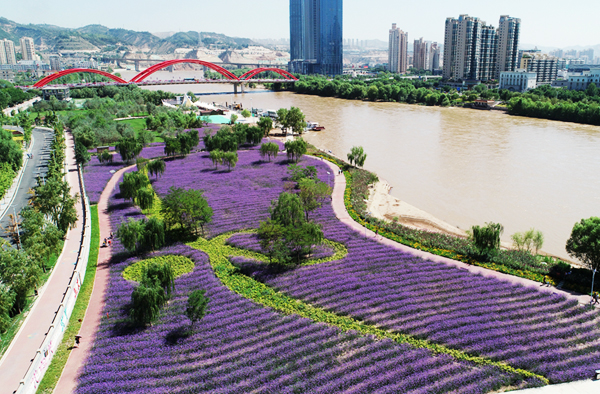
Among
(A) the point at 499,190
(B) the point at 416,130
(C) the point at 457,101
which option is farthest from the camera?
(C) the point at 457,101

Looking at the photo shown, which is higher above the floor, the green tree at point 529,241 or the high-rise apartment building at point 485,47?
the high-rise apartment building at point 485,47

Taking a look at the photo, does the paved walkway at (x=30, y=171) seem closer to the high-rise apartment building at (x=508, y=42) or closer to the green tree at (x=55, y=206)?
the green tree at (x=55, y=206)

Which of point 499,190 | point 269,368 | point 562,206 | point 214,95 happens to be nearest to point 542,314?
point 269,368

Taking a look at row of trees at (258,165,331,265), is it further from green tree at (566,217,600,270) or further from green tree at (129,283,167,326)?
green tree at (566,217,600,270)

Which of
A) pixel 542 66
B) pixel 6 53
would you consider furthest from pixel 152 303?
pixel 6 53

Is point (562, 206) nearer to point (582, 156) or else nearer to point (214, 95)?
point (582, 156)

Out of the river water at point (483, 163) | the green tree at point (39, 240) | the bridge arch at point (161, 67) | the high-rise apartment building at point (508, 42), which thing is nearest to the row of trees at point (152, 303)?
the green tree at point (39, 240)

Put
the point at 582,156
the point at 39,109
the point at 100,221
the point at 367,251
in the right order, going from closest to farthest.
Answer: the point at 367,251 < the point at 100,221 < the point at 582,156 < the point at 39,109
